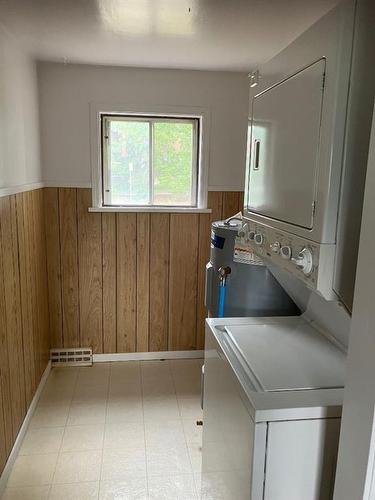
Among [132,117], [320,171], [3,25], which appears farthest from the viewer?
[132,117]

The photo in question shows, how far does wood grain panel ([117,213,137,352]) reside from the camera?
3.21 metres

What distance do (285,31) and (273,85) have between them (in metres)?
1.00

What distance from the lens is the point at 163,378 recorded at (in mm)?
3186

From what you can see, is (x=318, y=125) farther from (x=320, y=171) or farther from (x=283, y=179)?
(x=283, y=179)

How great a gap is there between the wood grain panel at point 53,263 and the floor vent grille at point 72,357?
0.23 feet

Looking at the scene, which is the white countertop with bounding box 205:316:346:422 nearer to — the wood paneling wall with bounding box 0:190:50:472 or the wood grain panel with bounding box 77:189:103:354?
the wood paneling wall with bounding box 0:190:50:472

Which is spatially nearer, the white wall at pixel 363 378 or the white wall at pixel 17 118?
the white wall at pixel 363 378

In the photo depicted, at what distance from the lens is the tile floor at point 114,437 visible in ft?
6.86

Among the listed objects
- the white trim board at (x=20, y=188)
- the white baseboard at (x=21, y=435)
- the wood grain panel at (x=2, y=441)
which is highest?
the white trim board at (x=20, y=188)

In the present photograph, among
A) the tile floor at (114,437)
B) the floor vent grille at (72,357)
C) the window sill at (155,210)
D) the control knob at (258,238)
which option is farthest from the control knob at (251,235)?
the floor vent grille at (72,357)

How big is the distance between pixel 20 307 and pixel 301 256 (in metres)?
1.84

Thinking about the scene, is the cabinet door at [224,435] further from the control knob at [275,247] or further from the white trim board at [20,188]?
the white trim board at [20,188]

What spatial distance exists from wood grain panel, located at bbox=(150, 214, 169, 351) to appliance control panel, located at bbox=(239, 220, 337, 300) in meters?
1.79

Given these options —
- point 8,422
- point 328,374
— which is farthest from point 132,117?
point 328,374
